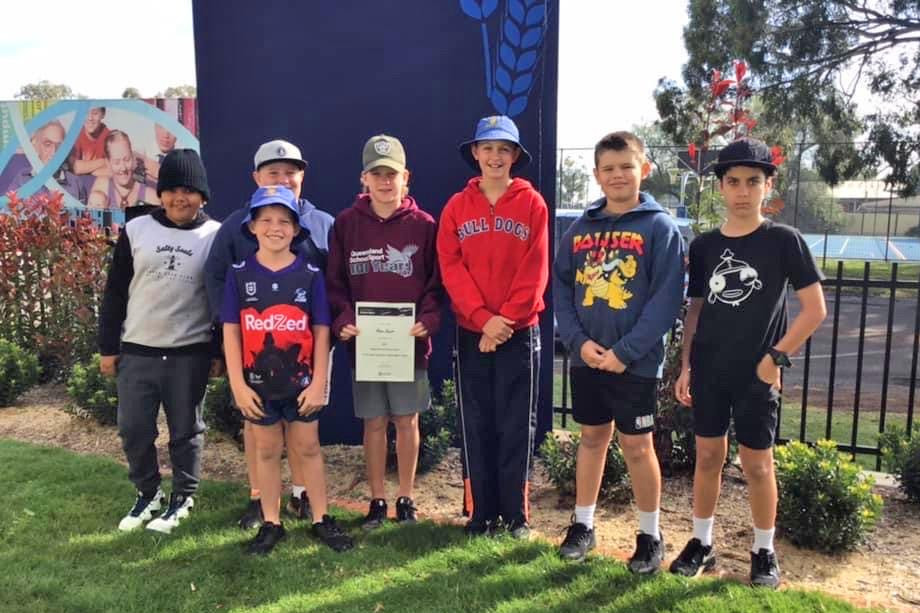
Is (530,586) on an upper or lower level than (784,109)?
lower

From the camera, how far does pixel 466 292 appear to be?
3326 mm

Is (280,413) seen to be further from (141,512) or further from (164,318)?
(141,512)

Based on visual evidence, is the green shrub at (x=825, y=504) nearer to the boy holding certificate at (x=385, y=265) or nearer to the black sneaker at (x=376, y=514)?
the boy holding certificate at (x=385, y=265)

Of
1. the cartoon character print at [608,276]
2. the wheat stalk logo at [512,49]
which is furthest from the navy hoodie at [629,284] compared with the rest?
the wheat stalk logo at [512,49]

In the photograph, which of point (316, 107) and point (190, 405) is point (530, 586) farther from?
point (316, 107)

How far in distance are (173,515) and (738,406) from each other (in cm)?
291

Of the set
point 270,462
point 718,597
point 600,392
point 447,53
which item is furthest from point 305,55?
point 718,597

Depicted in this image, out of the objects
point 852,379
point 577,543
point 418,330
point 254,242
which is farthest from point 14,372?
point 852,379

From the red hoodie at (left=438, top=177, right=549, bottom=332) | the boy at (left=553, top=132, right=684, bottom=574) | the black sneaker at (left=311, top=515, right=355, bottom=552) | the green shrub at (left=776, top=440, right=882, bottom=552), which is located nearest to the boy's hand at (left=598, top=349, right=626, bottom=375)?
the boy at (left=553, top=132, right=684, bottom=574)

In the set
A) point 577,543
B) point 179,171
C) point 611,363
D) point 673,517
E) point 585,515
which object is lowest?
point 673,517

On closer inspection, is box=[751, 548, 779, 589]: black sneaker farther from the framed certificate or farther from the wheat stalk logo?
the wheat stalk logo

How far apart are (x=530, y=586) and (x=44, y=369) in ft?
19.5

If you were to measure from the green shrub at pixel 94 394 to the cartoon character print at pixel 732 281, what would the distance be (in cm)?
452

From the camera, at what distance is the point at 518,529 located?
3.57 m
